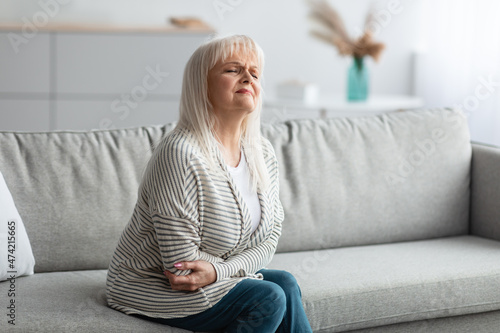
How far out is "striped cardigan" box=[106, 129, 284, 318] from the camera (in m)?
1.57

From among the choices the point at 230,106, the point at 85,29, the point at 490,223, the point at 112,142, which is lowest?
the point at 490,223

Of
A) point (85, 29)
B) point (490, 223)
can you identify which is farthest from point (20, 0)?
point (490, 223)

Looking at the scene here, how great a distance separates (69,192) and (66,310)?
0.49 meters

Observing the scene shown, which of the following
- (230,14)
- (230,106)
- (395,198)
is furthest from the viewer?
(230,14)

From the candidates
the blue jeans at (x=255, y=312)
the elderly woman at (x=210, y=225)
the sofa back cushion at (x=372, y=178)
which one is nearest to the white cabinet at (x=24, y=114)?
the sofa back cushion at (x=372, y=178)

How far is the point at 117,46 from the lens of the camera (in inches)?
156

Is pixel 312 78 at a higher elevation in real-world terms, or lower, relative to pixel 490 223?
higher

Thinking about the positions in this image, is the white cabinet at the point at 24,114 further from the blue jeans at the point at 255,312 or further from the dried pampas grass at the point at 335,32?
the blue jeans at the point at 255,312

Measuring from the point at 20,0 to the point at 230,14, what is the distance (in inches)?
53.2

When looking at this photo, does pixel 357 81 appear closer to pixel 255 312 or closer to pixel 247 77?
pixel 247 77

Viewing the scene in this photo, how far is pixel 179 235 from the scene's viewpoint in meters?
1.57

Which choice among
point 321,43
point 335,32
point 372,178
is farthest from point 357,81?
point 372,178

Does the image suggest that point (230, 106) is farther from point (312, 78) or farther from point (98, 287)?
point (312, 78)

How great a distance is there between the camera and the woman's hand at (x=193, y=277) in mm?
1564
